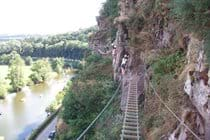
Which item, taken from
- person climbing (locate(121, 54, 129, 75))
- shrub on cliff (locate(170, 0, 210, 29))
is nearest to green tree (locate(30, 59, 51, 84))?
person climbing (locate(121, 54, 129, 75))

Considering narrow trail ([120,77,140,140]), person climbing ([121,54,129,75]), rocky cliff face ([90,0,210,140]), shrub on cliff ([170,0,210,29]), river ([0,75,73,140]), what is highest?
shrub on cliff ([170,0,210,29])

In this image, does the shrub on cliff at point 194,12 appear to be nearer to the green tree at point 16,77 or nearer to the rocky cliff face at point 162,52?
the rocky cliff face at point 162,52

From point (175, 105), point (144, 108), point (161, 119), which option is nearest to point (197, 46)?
point (175, 105)

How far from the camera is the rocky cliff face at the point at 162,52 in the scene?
41.3ft

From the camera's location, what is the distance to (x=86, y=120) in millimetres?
28688

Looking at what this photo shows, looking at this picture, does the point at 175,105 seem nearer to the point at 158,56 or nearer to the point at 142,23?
the point at 158,56

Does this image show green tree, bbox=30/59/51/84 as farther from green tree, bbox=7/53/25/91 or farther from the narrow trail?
the narrow trail

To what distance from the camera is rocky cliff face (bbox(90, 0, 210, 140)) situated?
12.6 m

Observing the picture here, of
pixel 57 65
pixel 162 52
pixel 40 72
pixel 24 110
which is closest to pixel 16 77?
pixel 40 72

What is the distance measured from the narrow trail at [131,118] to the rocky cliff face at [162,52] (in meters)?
0.50

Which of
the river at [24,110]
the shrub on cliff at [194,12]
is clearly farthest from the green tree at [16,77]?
the shrub on cliff at [194,12]

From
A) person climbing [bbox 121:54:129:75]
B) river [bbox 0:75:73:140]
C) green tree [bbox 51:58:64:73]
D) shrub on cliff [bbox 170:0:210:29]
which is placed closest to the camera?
shrub on cliff [bbox 170:0:210:29]

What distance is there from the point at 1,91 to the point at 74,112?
69039 mm

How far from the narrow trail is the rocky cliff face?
0.50 meters
